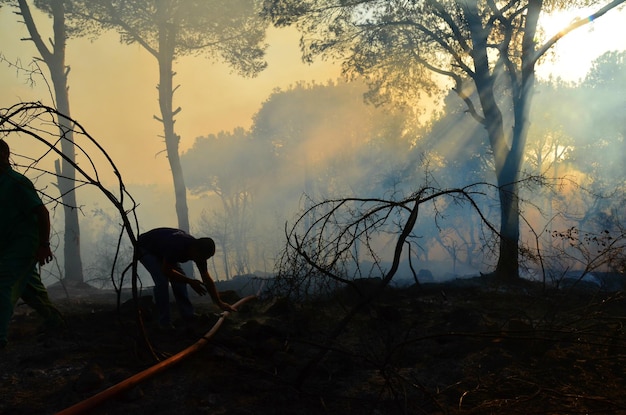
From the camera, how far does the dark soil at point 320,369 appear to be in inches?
128

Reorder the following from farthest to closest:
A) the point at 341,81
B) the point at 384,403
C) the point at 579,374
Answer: the point at 341,81, the point at 579,374, the point at 384,403

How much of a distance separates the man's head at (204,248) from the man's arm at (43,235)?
142 cm

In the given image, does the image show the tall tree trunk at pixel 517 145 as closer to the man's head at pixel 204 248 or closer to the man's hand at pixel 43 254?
the man's head at pixel 204 248

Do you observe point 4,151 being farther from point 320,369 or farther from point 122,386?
point 320,369

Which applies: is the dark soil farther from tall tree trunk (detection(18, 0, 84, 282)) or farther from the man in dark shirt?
tall tree trunk (detection(18, 0, 84, 282))

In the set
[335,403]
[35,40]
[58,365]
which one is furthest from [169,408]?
[35,40]

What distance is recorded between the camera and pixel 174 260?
4977mm

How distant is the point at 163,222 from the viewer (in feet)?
430

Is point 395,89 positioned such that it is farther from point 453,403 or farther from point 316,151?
point 316,151

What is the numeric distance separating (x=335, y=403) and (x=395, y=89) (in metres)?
12.7

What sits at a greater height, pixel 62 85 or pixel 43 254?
pixel 62 85

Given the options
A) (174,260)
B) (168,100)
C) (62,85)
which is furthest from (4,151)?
(168,100)

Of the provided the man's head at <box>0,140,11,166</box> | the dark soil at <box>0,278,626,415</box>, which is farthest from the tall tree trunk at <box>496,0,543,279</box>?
the man's head at <box>0,140,11,166</box>

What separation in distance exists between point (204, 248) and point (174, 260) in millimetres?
481
